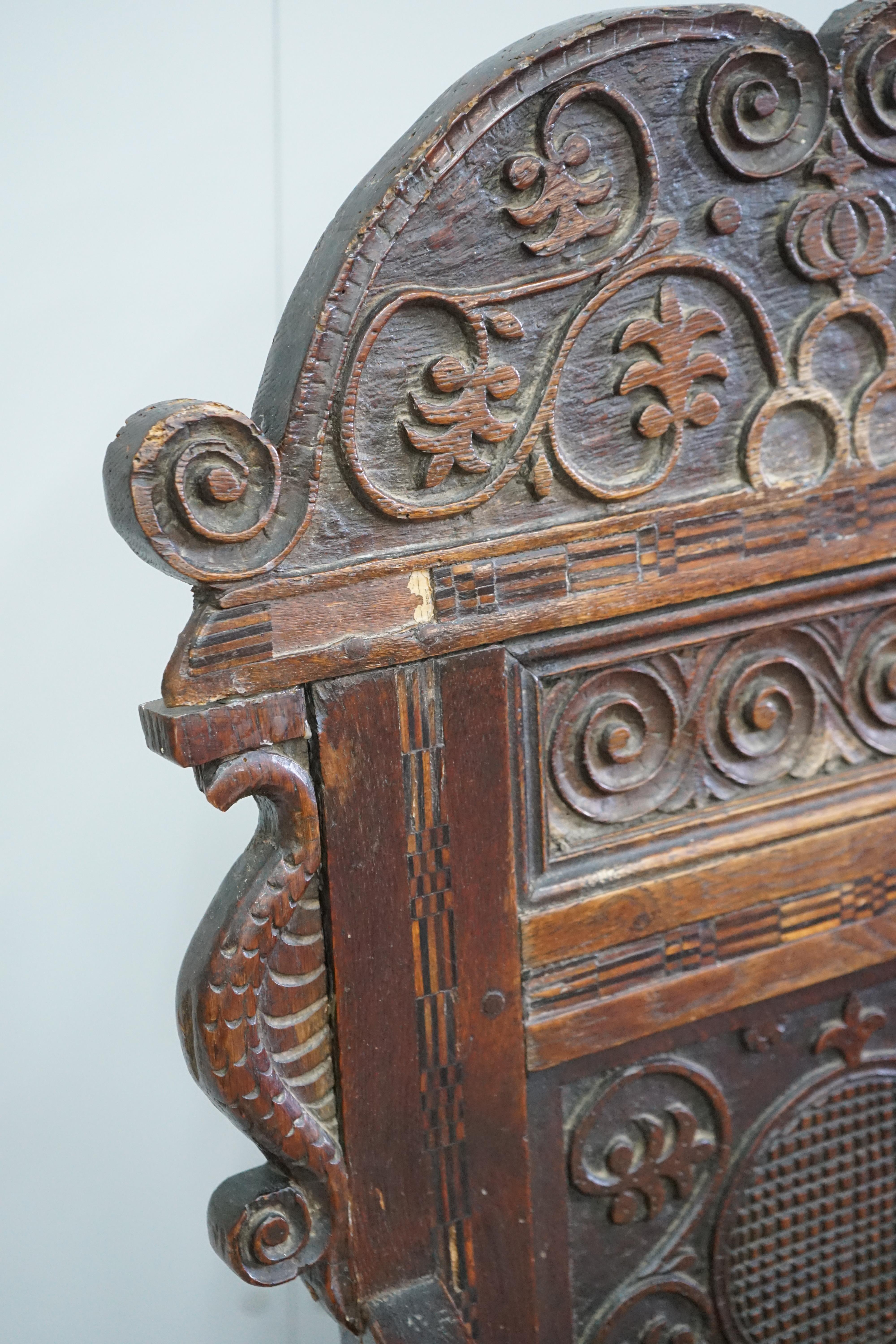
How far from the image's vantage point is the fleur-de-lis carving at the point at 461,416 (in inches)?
30.6

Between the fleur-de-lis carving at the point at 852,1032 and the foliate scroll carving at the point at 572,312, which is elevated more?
the foliate scroll carving at the point at 572,312

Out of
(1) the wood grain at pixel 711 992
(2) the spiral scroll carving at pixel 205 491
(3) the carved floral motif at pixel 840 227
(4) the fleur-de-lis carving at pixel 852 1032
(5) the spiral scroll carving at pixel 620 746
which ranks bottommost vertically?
(4) the fleur-de-lis carving at pixel 852 1032

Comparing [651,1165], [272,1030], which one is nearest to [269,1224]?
[272,1030]

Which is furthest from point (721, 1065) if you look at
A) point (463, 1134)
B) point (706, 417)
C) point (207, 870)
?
point (207, 870)

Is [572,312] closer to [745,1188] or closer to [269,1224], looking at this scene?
[269,1224]

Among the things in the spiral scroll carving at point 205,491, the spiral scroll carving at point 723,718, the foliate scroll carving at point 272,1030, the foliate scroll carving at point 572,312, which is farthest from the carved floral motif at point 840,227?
the foliate scroll carving at point 272,1030

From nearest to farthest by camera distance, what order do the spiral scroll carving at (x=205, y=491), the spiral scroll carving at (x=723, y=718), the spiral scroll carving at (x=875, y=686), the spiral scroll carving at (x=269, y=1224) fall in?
1. the spiral scroll carving at (x=205, y=491)
2. the spiral scroll carving at (x=269, y=1224)
3. the spiral scroll carving at (x=723, y=718)
4. the spiral scroll carving at (x=875, y=686)

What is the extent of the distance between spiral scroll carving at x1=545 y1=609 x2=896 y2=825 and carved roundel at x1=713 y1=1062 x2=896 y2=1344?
0.28 m

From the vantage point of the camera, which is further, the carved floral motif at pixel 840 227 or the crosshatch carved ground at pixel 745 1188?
the crosshatch carved ground at pixel 745 1188

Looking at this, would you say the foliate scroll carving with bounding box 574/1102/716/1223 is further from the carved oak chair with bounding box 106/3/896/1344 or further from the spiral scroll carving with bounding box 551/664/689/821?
the spiral scroll carving with bounding box 551/664/689/821

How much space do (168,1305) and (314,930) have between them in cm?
92

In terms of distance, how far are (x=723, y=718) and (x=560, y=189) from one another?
39cm

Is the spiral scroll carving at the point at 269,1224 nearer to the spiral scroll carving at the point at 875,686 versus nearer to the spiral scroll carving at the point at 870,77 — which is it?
the spiral scroll carving at the point at 875,686

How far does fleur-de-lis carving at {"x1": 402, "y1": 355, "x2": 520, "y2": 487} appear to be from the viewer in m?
0.78
